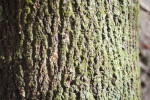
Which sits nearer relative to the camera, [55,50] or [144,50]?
[55,50]

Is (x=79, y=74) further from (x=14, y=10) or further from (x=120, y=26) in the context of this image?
(x=14, y=10)

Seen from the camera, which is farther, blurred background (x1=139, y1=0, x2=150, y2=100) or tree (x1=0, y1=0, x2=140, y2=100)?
blurred background (x1=139, y1=0, x2=150, y2=100)

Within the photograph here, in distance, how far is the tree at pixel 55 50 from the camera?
1270 millimetres

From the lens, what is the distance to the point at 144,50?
432cm

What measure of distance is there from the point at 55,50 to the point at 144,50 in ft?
11.1

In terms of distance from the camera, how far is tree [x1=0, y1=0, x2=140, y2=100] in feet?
4.17

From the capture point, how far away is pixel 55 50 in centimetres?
128

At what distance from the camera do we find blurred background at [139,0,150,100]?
4301mm

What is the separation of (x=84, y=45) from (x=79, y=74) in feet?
0.58

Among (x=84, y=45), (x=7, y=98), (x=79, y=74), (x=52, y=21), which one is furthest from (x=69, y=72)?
(x=7, y=98)

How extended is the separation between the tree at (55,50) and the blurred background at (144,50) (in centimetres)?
315

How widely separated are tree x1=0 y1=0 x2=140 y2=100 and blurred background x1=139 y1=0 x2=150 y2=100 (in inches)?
124

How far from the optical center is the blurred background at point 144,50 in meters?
4.30

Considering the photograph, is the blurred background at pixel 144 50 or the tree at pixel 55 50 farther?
the blurred background at pixel 144 50
